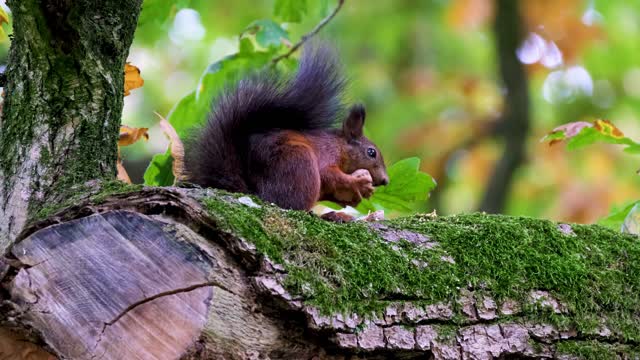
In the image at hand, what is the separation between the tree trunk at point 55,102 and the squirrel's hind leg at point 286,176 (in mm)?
482

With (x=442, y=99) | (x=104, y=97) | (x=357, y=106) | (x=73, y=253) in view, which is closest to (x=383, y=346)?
(x=73, y=253)

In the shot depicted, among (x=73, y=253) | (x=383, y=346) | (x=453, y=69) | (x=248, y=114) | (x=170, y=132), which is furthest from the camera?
(x=453, y=69)

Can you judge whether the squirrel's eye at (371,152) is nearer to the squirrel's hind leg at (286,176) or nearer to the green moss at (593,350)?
the squirrel's hind leg at (286,176)

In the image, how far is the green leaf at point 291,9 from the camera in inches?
118

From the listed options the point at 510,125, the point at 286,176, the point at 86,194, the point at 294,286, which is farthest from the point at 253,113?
the point at 510,125

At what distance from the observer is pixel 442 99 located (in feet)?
26.3

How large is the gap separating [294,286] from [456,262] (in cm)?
41

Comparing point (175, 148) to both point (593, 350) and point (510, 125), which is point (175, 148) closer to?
point (593, 350)

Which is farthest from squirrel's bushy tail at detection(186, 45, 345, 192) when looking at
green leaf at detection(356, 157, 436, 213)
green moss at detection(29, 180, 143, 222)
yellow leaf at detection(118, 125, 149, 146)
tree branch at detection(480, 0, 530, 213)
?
tree branch at detection(480, 0, 530, 213)

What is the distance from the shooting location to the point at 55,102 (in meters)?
1.84

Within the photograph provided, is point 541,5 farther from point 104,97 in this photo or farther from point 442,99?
point 104,97

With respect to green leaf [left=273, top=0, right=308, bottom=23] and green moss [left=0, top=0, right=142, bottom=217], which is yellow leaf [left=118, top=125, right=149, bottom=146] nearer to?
green moss [left=0, top=0, right=142, bottom=217]

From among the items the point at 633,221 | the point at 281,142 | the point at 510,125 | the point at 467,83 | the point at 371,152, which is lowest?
the point at 281,142

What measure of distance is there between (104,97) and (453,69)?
6.80 m
